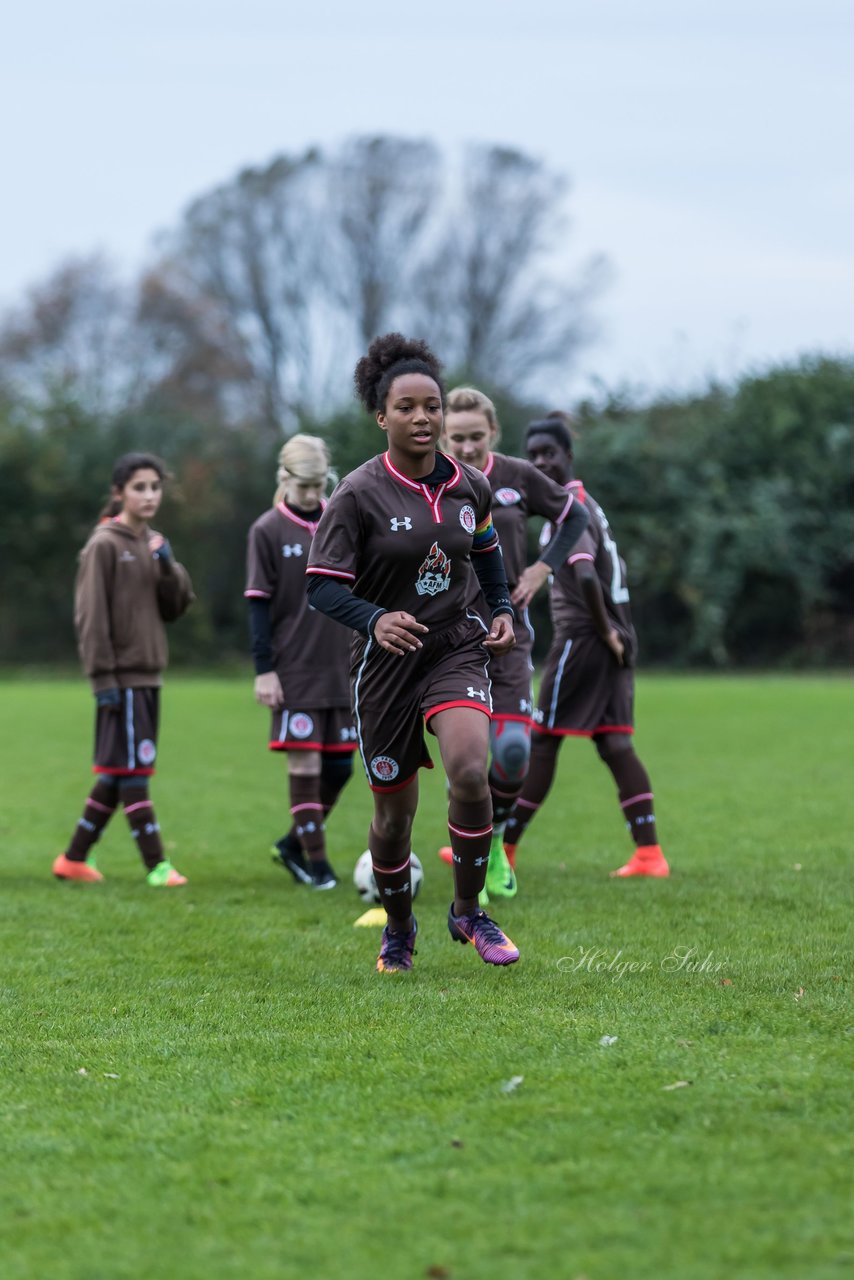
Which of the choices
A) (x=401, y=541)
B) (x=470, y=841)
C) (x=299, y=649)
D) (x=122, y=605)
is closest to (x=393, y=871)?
(x=470, y=841)

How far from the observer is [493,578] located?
572 centimetres

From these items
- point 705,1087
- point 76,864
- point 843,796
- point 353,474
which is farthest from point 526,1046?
point 843,796

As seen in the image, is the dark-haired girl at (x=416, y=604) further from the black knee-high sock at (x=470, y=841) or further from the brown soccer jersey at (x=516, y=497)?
the brown soccer jersey at (x=516, y=497)

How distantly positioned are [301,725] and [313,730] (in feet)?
0.23

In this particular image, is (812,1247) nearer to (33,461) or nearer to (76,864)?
(76,864)

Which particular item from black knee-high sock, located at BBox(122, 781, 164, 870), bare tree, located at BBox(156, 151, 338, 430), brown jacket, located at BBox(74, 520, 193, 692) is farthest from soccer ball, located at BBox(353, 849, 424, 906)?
bare tree, located at BBox(156, 151, 338, 430)

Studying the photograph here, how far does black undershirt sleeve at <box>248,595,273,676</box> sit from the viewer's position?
8094 mm

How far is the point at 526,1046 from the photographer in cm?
453

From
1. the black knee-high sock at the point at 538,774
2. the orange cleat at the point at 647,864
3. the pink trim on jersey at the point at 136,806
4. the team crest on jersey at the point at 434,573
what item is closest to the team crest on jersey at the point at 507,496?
the black knee-high sock at the point at 538,774

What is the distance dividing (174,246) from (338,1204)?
49.0m

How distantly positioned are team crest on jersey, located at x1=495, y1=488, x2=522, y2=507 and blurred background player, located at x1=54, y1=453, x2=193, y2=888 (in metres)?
2.14

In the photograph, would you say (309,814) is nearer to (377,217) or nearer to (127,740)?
(127,740)

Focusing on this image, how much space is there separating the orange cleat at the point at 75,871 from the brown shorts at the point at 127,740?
1.89 ft

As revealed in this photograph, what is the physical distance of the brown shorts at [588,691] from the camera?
8086 mm
